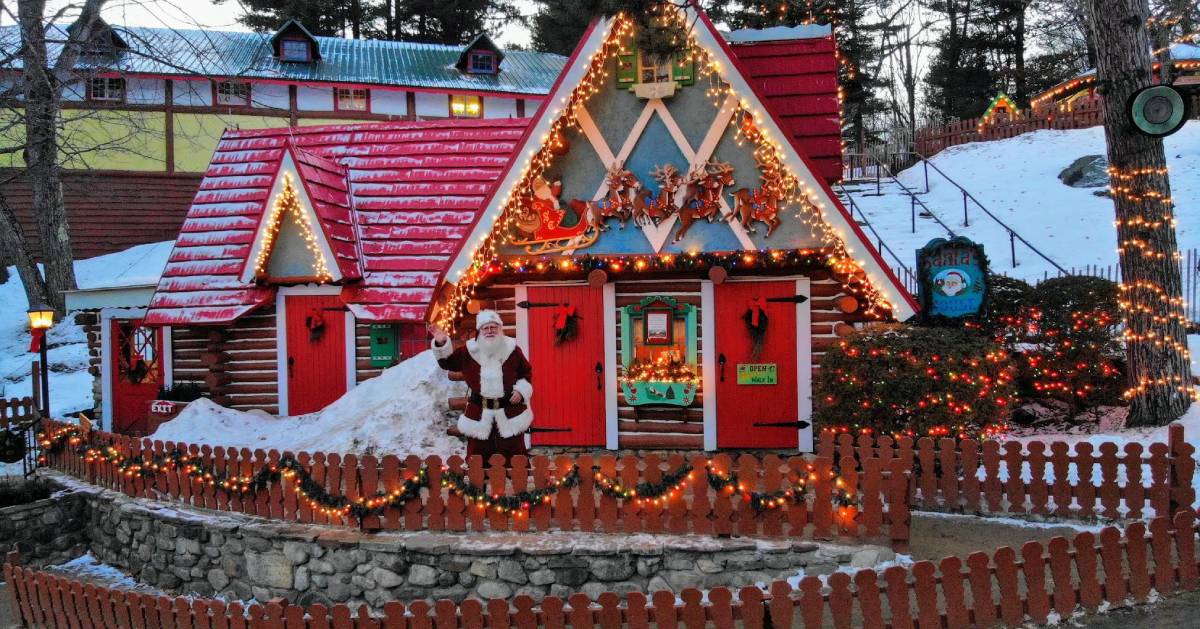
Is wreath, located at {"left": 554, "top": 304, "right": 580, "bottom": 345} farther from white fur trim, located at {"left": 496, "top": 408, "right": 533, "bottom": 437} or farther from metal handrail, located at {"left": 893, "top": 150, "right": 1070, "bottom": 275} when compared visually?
metal handrail, located at {"left": 893, "top": 150, "right": 1070, "bottom": 275}

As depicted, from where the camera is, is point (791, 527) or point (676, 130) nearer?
point (791, 527)

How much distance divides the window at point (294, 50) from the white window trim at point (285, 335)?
70.0 ft

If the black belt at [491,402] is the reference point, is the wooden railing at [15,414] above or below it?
below

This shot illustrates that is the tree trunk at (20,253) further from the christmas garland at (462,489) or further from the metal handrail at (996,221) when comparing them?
the metal handrail at (996,221)

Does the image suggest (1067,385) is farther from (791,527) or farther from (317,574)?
(317,574)

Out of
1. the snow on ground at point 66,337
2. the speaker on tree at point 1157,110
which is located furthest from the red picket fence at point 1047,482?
the snow on ground at point 66,337

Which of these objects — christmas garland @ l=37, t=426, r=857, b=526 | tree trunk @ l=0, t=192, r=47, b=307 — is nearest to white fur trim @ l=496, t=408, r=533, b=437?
christmas garland @ l=37, t=426, r=857, b=526

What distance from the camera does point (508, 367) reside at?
9.06 meters

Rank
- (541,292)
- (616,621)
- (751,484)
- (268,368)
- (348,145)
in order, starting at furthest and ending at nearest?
1. (348,145)
2. (268,368)
3. (541,292)
4. (751,484)
5. (616,621)

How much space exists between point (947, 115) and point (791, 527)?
1500 inches

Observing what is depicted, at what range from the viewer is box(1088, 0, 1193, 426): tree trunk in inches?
413

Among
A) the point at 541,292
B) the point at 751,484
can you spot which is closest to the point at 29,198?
the point at 541,292

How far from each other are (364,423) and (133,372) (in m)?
6.01

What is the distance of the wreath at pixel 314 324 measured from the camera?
14.0 m
